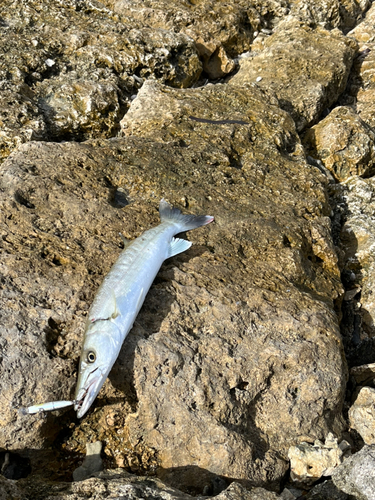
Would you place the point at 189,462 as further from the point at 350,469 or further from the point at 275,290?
the point at 275,290

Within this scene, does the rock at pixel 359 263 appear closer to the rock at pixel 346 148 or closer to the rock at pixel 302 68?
the rock at pixel 346 148

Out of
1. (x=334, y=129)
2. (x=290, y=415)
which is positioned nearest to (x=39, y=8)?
(x=334, y=129)

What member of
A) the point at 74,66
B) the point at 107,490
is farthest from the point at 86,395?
the point at 74,66

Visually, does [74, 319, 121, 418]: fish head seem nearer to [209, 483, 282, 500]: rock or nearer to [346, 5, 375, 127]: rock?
[209, 483, 282, 500]: rock

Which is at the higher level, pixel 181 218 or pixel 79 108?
pixel 79 108

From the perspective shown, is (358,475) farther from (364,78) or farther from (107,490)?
(364,78)

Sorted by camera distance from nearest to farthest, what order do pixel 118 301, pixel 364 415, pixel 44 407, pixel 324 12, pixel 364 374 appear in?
1. pixel 44 407
2. pixel 118 301
3. pixel 364 415
4. pixel 364 374
5. pixel 324 12

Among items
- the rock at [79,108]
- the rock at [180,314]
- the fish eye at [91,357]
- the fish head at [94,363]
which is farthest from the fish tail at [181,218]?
the rock at [79,108]

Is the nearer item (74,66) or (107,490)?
(107,490)
